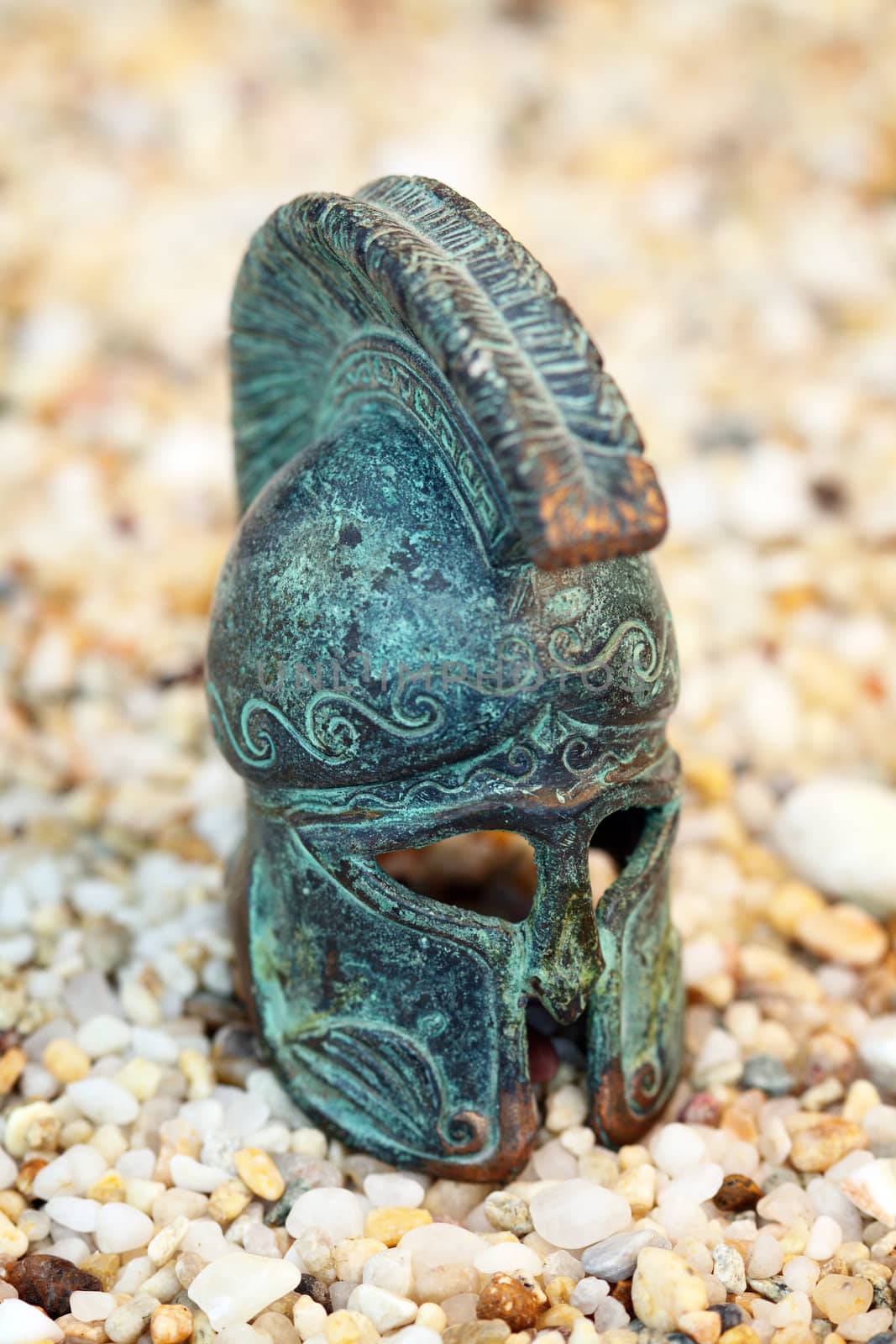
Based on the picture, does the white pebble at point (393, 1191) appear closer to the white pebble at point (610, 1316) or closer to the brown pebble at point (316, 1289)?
the brown pebble at point (316, 1289)

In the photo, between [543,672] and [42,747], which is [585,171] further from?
[543,672]

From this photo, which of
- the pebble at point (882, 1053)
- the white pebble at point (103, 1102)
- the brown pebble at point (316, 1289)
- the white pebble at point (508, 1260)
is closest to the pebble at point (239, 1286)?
the brown pebble at point (316, 1289)

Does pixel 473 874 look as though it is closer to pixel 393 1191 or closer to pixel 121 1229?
pixel 393 1191

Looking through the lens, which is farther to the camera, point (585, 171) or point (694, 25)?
point (694, 25)

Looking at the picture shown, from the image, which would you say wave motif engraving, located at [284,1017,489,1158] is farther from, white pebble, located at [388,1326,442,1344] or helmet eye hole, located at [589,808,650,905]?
helmet eye hole, located at [589,808,650,905]

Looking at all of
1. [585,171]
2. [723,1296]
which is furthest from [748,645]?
[585,171]

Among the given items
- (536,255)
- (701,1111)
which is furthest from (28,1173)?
(536,255)

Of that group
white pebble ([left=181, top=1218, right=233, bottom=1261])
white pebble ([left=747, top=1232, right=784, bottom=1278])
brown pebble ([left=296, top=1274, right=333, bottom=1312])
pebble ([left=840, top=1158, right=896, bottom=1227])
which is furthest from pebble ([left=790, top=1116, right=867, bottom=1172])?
white pebble ([left=181, top=1218, right=233, bottom=1261])
